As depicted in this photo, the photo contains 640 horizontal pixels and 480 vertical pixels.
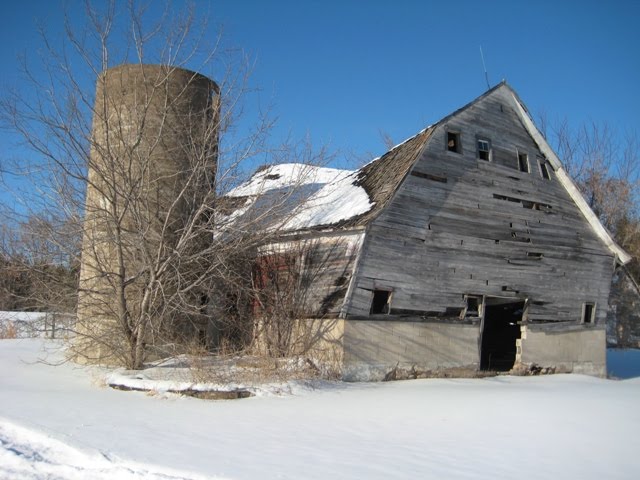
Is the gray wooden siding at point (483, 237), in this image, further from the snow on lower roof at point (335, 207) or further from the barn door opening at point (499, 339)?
the barn door opening at point (499, 339)

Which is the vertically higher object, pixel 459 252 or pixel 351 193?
Answer: pixel 351 193

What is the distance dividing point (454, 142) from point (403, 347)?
5.40m

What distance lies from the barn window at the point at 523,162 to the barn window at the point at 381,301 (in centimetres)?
572

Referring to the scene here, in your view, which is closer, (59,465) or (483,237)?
(59,465)

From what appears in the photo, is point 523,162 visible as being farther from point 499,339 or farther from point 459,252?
point 499,339

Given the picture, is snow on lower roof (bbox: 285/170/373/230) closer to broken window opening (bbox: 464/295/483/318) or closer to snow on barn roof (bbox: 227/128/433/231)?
snow on barn roof (bbox: 227/128/433/231)

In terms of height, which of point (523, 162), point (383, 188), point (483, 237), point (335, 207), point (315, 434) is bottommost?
point (315, 434)

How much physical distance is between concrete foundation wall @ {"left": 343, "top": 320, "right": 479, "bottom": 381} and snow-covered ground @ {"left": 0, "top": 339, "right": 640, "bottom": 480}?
911 millimetres

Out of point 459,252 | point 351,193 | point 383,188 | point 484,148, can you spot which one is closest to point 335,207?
point 351,193

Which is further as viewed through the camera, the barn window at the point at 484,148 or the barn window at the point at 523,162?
the barn window at the point at 523,162

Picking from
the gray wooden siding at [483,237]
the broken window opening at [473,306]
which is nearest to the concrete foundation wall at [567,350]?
the gray wooden siding at [483,237]

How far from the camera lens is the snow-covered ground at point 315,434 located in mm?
5160

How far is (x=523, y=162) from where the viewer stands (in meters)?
14.8

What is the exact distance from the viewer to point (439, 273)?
41.2 ft
